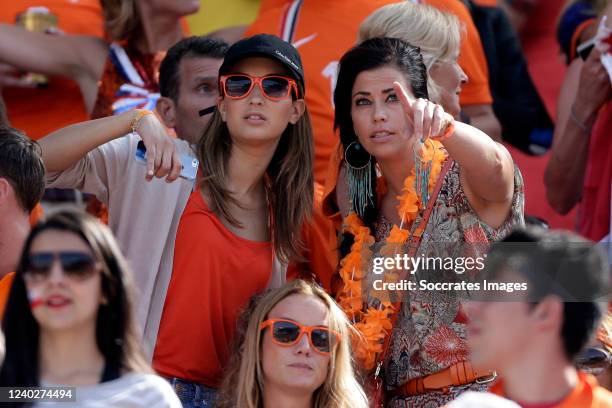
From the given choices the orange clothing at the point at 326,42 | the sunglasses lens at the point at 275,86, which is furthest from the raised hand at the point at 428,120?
the orange clothing at the point at 326,42

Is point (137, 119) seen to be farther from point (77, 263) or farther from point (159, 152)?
point (77, 263)

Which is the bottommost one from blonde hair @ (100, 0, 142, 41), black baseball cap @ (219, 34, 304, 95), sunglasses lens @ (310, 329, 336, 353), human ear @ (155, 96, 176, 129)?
sunglasses lens @ (310, 329, 336, 353)

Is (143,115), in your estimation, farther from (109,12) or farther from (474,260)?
(109,12)

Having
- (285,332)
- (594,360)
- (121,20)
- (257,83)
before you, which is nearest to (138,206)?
(257,83)

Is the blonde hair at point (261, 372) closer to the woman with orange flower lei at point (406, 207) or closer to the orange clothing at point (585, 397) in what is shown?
the woman with orange flower lei at point (406, 207)

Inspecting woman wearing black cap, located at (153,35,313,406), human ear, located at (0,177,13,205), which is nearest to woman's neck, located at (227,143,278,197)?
woman wearing black cap, located at (153,35,313,406)

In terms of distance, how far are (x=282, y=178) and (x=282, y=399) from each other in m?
0.76

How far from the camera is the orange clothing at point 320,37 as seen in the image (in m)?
4.99

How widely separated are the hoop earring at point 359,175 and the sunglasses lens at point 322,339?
0.50 metres

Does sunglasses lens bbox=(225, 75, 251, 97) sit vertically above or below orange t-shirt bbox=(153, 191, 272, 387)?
above

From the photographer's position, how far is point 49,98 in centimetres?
544

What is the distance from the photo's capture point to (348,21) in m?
5.16

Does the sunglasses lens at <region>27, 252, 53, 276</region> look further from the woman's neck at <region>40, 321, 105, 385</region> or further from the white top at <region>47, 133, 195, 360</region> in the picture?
the white top at <region>47, 133, 195, 360</region>

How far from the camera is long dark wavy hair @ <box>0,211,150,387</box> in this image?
2.93 m
